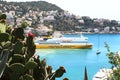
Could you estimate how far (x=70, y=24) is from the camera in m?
103

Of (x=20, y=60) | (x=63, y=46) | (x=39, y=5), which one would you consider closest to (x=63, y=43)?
(x=63, y=46)

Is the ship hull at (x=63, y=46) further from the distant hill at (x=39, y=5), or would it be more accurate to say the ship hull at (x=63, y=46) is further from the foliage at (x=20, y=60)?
the foliage at (x=20, y=60)

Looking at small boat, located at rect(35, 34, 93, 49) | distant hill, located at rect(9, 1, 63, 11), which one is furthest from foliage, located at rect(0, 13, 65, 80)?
distant hill, located at rect(9, 1, 63, 11)

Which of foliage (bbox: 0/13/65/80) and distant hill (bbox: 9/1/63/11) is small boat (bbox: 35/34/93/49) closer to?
distant hill (bbox: 9/1/63/11)

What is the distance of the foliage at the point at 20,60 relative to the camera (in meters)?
1.87

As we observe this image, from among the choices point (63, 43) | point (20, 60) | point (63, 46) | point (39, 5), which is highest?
A: point (20, 60)

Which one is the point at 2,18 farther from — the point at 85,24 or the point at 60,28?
the point at 85,24

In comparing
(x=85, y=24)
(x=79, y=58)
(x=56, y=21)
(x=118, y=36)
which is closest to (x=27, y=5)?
(x=56, y=21)

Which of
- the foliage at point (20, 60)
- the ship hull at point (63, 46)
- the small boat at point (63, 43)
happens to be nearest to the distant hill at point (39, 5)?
the small boat at point (63, 43)

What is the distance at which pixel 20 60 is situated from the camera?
195cm

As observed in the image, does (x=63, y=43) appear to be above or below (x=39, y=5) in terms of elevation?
below

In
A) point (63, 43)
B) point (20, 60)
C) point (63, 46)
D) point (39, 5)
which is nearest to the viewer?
point (20, 60)

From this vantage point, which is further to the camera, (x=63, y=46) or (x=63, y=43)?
(x=63, y=43)

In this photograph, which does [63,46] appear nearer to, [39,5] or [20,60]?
[39,5]
